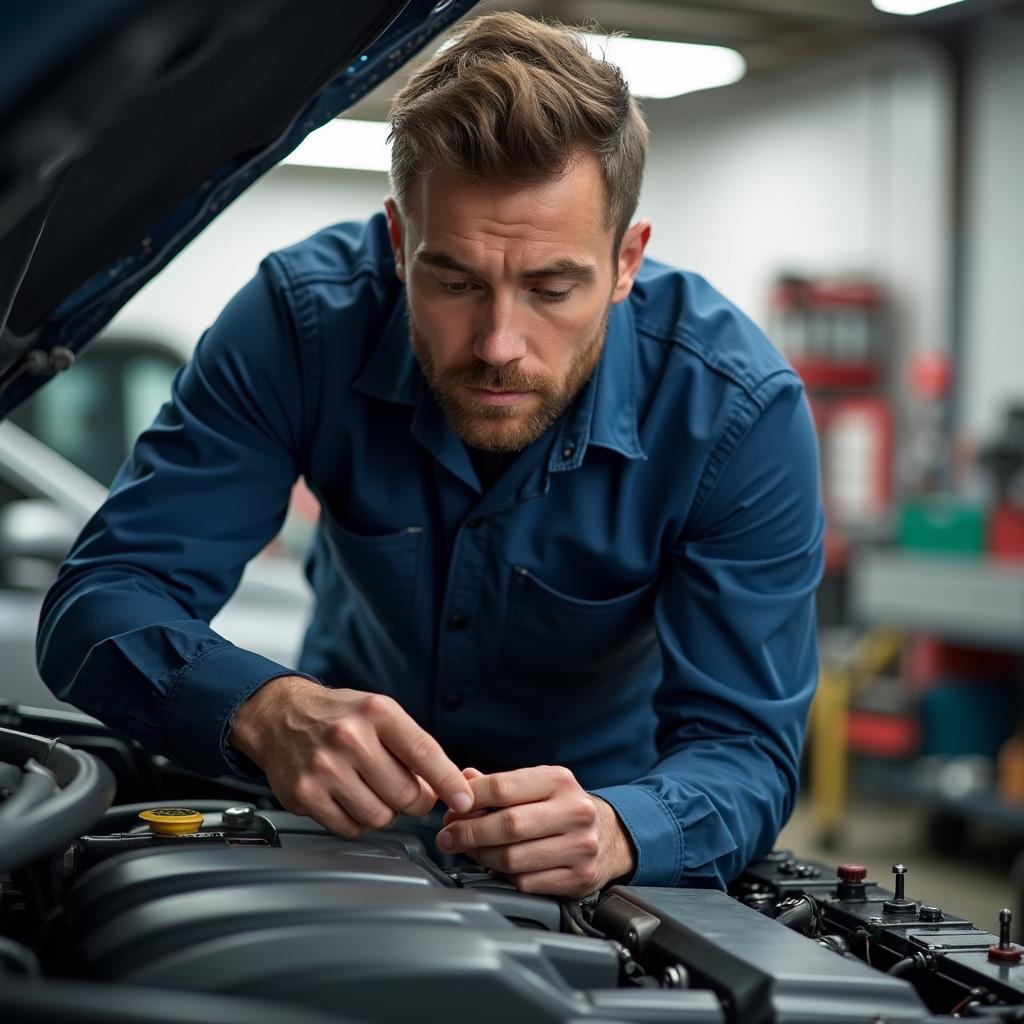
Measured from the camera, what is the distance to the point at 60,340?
1359 mm

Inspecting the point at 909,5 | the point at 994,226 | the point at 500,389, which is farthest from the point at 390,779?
the point at 994,226

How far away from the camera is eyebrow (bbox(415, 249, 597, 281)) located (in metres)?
1.25

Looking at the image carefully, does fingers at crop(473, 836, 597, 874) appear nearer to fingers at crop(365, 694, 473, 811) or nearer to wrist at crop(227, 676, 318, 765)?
fingers at crop(365, 694, 473, 811)

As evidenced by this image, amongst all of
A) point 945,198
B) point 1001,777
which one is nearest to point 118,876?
point 1001,777

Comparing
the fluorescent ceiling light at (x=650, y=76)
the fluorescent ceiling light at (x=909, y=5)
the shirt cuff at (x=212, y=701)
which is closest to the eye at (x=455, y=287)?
the shirt cuff at (x=212, y=701)

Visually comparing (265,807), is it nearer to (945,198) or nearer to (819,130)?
(945,198)

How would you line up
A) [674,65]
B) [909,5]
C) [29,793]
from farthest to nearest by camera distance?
1. [674,65]
2. [909,5]
3. [29,793]

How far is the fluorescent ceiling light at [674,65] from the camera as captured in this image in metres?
6.50

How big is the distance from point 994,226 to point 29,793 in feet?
20.9

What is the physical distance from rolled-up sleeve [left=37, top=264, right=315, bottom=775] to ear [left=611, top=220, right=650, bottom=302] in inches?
14.2

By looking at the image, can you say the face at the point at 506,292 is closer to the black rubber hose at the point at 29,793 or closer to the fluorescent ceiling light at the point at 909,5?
the black rubber hose at the point at 29,793

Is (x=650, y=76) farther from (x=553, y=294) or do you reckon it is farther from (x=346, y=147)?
(x=553, y=294)

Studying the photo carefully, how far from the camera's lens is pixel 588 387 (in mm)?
1468

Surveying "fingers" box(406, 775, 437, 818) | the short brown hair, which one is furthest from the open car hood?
"fingers" box(406, 775, 437, 818)
